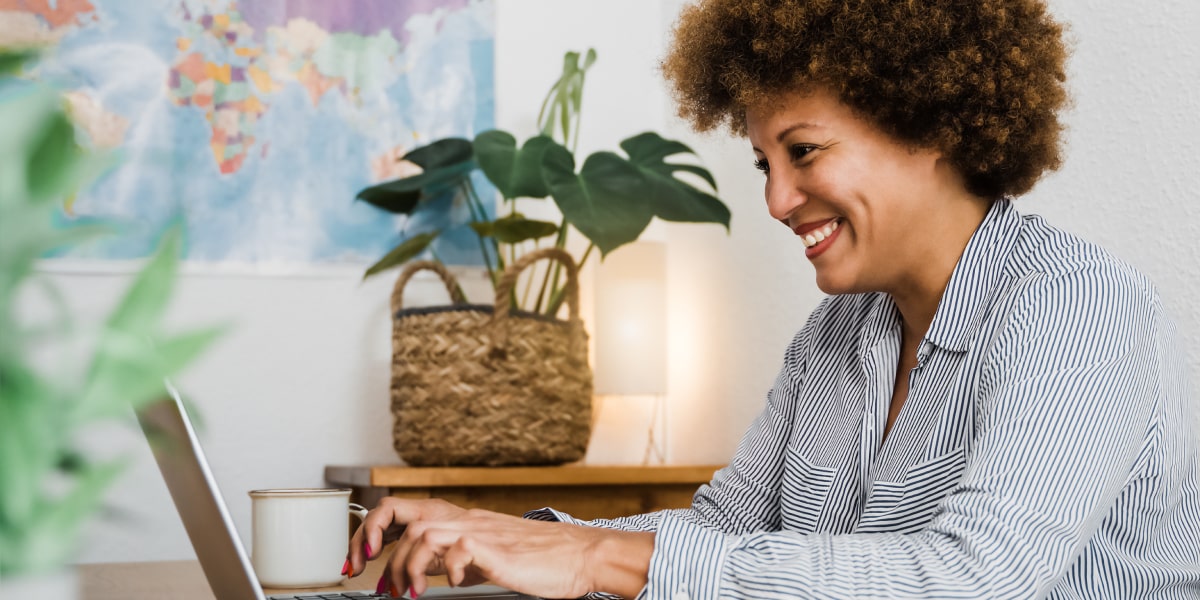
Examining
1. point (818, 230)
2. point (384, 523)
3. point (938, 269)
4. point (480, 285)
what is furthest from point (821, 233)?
point (480, 285)

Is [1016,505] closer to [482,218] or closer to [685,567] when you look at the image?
[685,567]

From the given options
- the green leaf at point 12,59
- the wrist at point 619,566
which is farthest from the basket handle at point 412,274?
the green leaf at point 12,59

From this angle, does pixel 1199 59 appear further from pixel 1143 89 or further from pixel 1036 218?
pixel 1036 218

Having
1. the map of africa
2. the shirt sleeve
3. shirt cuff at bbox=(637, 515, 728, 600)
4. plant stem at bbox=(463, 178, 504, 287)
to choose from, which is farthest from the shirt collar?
the map of africa

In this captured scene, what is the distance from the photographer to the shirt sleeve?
0.78 m

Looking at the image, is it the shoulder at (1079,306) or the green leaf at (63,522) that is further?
the shoulder at (1079,306)

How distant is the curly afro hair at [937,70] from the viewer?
1.05 meters

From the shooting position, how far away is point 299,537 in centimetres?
114

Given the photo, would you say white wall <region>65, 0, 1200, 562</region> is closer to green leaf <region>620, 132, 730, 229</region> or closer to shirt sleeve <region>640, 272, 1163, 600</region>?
green leaf <region>620, 132, 730, 229</region>

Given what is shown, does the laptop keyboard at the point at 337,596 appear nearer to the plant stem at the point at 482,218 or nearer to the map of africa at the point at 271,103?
the plant stem at the point at 482,218

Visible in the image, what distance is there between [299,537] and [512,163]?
94cm

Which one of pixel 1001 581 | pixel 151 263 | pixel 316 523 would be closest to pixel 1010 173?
pixel 1001 581

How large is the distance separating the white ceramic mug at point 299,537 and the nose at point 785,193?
0.51 meters

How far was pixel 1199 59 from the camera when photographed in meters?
1.25
